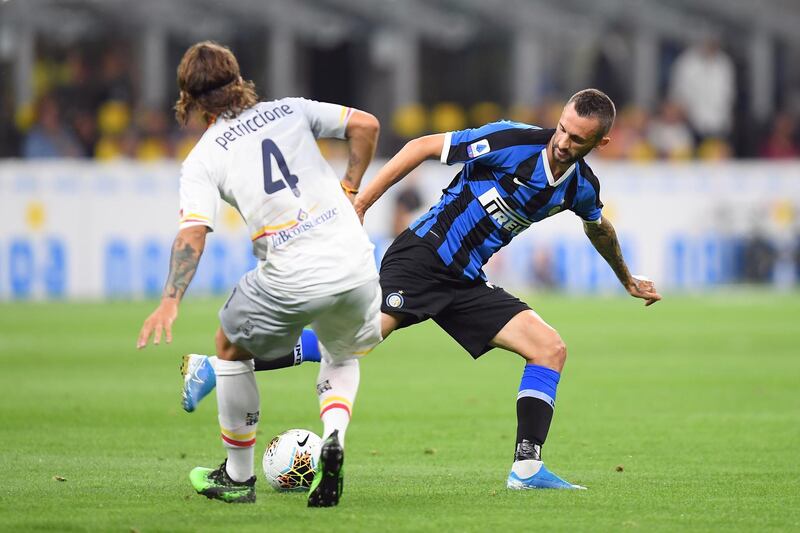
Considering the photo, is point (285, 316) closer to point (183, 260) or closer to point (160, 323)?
point (183, 260)

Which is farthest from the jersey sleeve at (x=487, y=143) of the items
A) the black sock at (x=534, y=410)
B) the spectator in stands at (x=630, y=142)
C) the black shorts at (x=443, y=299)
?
the spectator in stands at (x=630, y=142)

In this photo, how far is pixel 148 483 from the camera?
7.21 metres

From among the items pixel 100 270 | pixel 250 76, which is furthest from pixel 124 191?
pixel 250 76

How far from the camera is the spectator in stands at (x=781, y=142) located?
25703mm

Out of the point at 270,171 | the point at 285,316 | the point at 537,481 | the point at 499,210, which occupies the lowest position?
the point at 537,481

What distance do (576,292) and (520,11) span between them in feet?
21.2

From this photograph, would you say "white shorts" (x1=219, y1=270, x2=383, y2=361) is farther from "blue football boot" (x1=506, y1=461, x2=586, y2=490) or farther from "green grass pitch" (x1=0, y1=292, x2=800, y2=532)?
"blue football boot" (x1=506, y1=461, x2=586, y2=490)

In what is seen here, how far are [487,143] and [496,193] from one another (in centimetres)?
28

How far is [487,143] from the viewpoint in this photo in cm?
737

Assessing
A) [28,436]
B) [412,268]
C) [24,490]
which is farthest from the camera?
[28,436]

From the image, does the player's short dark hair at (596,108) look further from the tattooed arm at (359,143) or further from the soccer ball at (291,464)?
the soccer ball at (291,464)

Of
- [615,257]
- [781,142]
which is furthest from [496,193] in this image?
[781,142]

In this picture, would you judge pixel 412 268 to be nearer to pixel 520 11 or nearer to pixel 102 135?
pixel 102 135

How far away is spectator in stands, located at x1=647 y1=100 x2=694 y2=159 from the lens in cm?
2528
